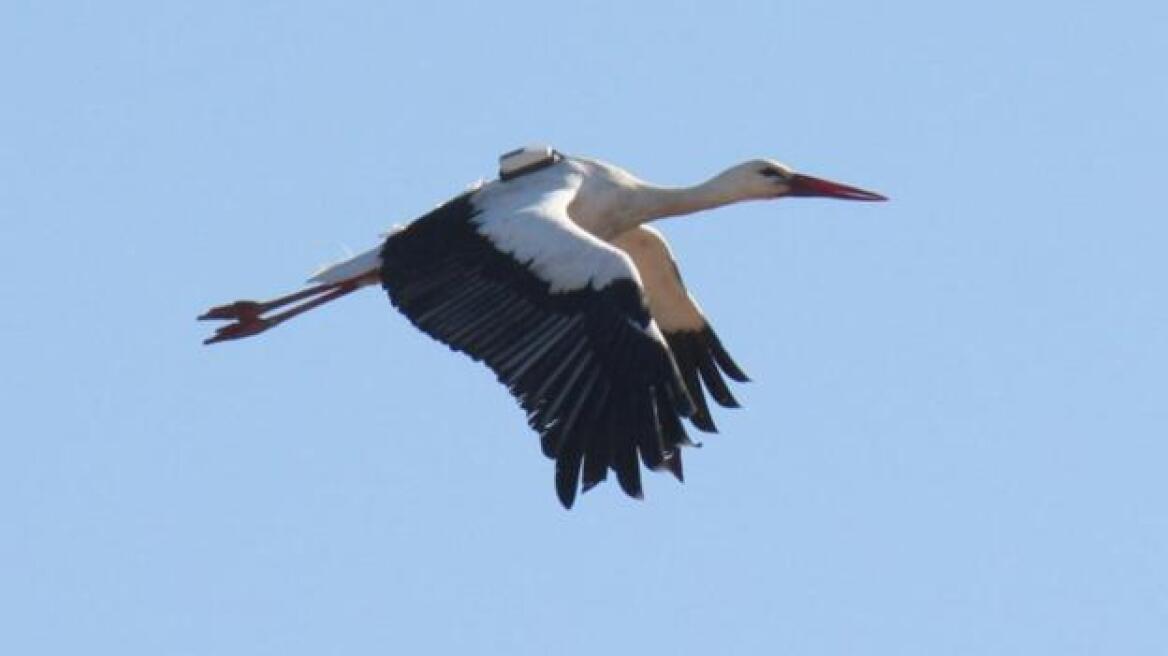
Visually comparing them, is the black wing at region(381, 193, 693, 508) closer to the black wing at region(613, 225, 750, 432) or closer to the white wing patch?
the white wing patch

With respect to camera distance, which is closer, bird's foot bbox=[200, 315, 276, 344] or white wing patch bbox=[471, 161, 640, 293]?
white wing patch bbox=[471, 161, 640, 293]

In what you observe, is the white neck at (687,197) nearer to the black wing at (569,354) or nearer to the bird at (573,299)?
the bird at (573,299)

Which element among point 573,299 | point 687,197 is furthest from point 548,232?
point 687,197

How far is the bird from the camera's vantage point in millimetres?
21344

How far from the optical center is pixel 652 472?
2123 centimetres

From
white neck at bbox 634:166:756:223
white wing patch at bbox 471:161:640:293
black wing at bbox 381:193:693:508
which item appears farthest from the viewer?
white neck at bbox 634:166:756:223

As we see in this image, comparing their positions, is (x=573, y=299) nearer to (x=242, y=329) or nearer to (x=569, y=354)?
(x=569, y=354)

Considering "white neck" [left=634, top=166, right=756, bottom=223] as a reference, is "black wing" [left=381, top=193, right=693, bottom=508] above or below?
below

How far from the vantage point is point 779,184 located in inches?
966

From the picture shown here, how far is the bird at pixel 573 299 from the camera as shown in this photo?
2134cm

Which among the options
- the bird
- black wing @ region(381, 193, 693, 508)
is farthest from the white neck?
black wing @ region(381, 193, 693, 508)

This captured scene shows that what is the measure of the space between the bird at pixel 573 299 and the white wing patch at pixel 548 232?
1 centimetres

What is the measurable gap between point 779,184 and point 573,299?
300 centimetres

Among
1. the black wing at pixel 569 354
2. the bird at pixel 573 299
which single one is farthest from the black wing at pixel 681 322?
the black wing at pixel 569 354
